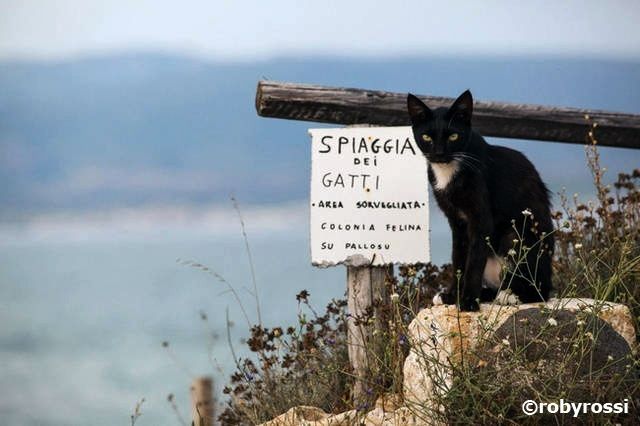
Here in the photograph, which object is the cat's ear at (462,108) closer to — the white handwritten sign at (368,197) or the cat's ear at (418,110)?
the cat's ear at (418,110)

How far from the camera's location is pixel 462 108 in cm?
496

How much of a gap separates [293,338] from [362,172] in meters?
1.23

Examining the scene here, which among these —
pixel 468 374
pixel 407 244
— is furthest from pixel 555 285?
pixel 468 374

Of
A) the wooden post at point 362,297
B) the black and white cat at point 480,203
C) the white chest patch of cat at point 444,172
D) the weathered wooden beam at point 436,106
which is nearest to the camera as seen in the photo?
the black and white cat at point 480,203

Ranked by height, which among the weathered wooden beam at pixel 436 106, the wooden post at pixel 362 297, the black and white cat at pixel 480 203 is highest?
the weathered wooden beam at pixel 436 106

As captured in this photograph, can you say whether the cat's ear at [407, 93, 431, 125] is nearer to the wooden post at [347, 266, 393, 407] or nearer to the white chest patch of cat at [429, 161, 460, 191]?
the white chest patch of cat at [429, 161, 460, 191]

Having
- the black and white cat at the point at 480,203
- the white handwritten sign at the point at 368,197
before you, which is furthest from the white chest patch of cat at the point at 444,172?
the white handwritten sign at the point at 368,197

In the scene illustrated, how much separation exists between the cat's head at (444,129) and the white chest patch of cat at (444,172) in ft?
0.19

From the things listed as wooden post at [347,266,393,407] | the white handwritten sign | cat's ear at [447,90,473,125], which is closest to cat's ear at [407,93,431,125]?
cat's ear at [447,90,473,125]

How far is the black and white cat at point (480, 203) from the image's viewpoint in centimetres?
491

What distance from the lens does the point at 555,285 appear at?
6.53 metres

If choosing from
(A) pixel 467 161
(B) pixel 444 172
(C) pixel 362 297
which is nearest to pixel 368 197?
(C) pixel 362 297

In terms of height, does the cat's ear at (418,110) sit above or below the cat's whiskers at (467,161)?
above

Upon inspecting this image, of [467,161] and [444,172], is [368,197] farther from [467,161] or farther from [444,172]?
[467,161]
